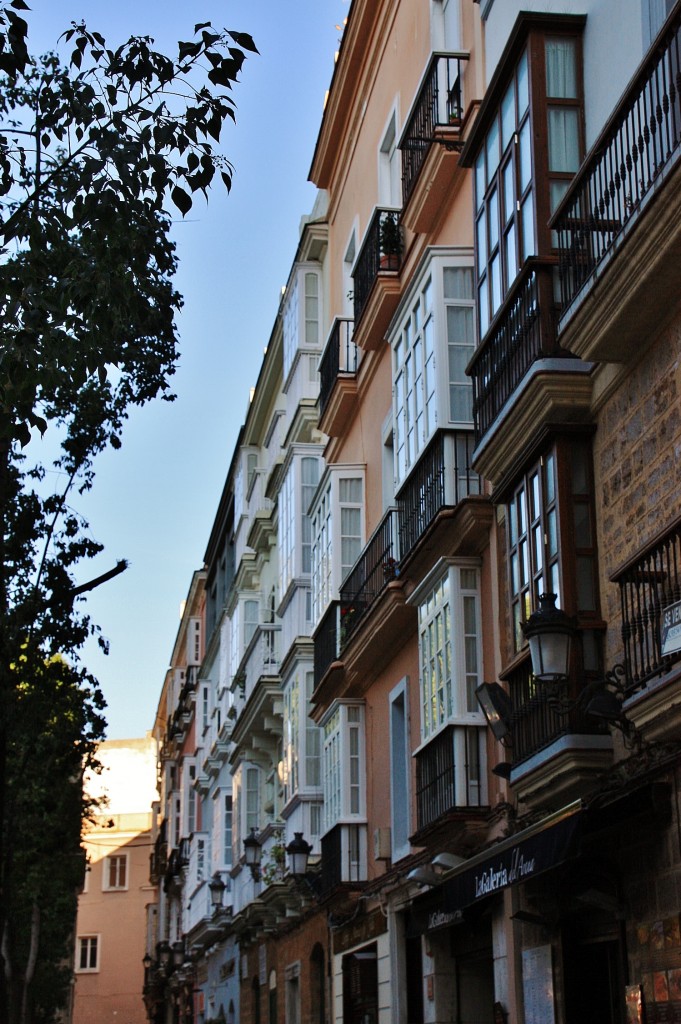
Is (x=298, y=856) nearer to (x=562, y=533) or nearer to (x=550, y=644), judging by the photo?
(x=562, y=533)

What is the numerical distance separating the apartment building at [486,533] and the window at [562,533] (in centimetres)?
2

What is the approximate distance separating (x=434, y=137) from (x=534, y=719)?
6.91 meters

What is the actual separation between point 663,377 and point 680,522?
1.67m

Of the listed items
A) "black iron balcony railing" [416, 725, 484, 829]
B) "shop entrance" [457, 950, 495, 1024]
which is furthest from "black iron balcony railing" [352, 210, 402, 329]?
"shop entrance" [457, 950, 495, 1024]

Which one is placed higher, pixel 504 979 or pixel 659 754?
pixel 659 754

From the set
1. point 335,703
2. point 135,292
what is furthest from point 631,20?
point 335,703

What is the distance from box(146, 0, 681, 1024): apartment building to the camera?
32.7ft

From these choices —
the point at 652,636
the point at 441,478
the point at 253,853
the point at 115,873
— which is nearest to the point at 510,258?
the point at 441,478

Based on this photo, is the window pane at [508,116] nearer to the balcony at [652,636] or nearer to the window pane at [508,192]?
the window pane at [508,192]

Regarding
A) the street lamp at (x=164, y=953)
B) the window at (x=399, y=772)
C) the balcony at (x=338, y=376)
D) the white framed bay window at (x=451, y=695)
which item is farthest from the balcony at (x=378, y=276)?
the street lamp at (x=164, y=953)

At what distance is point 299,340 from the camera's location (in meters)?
25.5

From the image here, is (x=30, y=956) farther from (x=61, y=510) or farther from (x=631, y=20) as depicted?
(x=631, y=20)

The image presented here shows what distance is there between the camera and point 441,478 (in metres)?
14.6

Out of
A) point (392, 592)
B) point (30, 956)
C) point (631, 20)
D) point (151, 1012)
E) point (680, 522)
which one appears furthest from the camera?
point (151, 1012)
